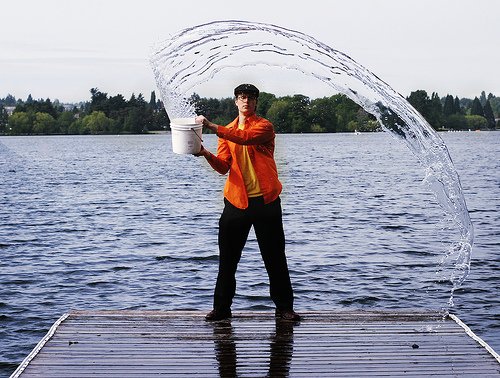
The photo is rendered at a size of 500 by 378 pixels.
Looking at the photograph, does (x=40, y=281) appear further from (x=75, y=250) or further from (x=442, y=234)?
(x=442, y=234)

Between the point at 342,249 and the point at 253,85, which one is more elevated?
the point at 253,85

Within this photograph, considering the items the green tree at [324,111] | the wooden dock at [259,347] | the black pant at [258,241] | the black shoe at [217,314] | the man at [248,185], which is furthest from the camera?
the green tree at [324,111]

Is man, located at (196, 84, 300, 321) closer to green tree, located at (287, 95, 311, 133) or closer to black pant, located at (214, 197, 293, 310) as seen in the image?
black pant, located at (214, 197, 293, 310)

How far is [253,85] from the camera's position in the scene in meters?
8.53

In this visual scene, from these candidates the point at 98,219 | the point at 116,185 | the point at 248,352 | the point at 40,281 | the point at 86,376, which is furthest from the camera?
the point at 116,185

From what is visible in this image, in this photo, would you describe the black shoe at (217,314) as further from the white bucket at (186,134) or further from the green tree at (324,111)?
the green tree at (324,111)

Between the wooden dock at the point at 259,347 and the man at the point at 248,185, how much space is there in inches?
27.1

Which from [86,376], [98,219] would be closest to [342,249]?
[98,219]

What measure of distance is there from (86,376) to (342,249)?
1488 cm

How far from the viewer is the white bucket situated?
808 centimetres

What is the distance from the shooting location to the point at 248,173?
8.63m

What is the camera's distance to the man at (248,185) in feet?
27.9

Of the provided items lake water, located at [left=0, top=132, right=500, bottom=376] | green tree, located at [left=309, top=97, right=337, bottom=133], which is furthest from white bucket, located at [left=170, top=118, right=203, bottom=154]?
green tree, located at [left=309, top=97, right=337, bottom=133]

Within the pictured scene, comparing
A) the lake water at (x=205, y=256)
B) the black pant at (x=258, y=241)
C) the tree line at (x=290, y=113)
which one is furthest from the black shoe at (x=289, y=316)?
the tree line at (x=290, y=113)
